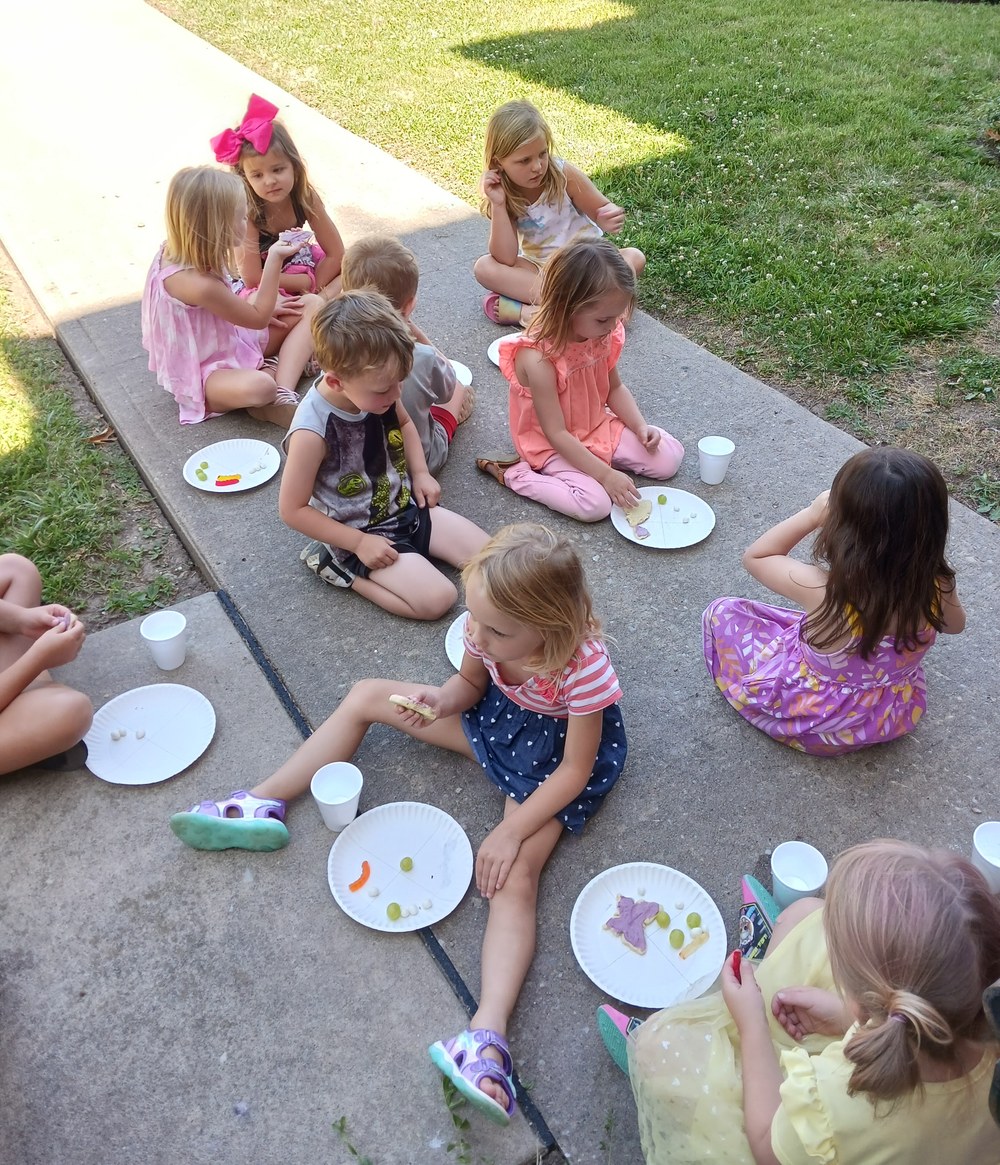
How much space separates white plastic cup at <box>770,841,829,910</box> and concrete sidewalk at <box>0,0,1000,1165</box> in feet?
0.51

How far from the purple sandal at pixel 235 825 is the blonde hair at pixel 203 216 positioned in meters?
2.24

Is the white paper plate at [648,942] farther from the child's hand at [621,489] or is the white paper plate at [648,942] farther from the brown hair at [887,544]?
the child's hand at [621,489]

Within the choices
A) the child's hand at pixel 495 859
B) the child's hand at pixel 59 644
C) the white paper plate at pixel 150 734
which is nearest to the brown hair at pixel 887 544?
the child's hand at pixel 495 859

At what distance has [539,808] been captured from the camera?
2318 mm

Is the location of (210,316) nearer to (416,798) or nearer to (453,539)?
(453,539)

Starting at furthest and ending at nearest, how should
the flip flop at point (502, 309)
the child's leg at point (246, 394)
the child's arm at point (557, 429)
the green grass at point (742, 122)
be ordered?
1. the green grass at point (742, 122)
2. the flip flop at point (502, 309)
3. the child's leg at point (246, 394)
4. the child's arm at point (557, 429)

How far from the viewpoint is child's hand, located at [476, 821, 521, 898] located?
7.48 feet

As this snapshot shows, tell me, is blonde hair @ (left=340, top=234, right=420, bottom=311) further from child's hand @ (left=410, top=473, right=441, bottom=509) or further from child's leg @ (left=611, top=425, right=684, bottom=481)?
child's leg @ (left=611, top=425, right=684, bottom=481)

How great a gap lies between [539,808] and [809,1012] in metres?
0.79

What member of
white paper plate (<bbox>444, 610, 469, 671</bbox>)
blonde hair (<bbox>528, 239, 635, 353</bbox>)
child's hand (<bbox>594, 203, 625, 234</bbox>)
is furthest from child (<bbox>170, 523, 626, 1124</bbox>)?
child's hand (<bbox>594, 203, 625, 234</bbox>)

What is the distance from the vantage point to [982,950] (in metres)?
1.40

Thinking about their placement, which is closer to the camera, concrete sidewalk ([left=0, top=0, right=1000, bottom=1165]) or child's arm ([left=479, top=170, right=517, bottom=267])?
concrete sidewalk ([left=0, top=0, right=1000, bottom=1165])

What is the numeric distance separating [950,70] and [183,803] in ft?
24.6

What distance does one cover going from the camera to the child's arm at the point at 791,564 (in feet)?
8.54
